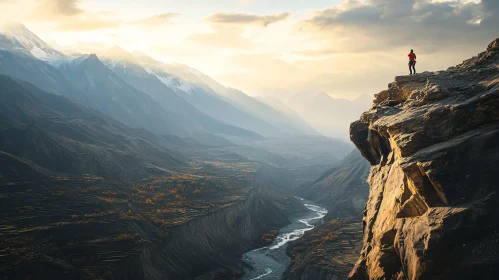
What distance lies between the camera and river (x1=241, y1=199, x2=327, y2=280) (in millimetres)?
76000

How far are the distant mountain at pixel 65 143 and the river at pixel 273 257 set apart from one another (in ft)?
154

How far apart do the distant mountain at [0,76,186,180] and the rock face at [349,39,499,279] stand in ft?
255

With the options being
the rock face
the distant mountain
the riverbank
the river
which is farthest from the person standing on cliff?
the distant mountain

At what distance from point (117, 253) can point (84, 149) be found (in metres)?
60.5

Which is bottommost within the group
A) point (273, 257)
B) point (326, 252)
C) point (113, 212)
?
point (273, 257)

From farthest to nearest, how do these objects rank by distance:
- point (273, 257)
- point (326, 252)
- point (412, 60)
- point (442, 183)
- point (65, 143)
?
point (65, 143) < point (273, 257) < point (326, 252) < point (412, 60) < point (442, 183)

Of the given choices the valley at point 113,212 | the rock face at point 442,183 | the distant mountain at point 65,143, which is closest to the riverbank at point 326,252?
the valley at point 113,212

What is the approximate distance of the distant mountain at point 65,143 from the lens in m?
101

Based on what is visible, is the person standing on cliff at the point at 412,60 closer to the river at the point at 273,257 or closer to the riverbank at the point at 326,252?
the riverbank at the point at 326,252

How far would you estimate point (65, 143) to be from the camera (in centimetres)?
11269

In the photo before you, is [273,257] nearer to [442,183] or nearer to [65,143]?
[442,183]

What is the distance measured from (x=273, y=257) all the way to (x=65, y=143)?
67371 mm

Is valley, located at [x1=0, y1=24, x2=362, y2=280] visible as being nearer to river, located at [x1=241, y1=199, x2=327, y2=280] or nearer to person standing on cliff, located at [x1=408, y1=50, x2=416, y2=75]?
river, located at [x1=241, y1=199, x2=327, y2=280]

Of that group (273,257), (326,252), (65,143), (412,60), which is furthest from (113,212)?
(412,60)
